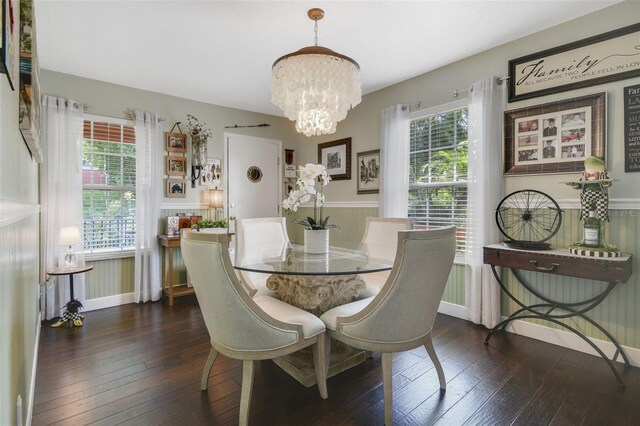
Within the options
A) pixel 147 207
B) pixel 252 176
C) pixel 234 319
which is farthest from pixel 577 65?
pixel 147 207

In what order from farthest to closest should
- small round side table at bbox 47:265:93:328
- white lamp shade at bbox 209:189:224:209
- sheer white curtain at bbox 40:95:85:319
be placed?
white lamp shade at bbox 209:189:224:209 < sheer white curtain at bbox 40:95:85:319 < small round side table at bbox 47:265:93:328

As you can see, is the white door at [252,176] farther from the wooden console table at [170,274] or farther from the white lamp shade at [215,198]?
the wooden console table at [170,274]

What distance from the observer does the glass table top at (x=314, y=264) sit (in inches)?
69.3

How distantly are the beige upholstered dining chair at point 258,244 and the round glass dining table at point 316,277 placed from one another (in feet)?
0.29

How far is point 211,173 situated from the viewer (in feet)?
14.4

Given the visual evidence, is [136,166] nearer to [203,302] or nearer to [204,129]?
[204,129]

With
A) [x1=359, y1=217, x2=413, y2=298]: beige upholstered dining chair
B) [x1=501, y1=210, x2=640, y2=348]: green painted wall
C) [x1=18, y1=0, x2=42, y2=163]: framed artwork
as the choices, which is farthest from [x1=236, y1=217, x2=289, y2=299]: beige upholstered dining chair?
[x1=501, y1=210, x2=640, y2=348]: green painted wall

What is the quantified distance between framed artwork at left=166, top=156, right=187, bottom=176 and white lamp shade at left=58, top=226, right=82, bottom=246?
48.5 inches

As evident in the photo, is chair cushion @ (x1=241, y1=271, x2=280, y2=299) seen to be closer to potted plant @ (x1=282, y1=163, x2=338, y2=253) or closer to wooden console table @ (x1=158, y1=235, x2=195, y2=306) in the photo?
potted plant @ (x1=282, y1=163, x2=338, y2=253)

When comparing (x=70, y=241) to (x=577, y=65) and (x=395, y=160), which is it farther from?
(x=577, y=65)

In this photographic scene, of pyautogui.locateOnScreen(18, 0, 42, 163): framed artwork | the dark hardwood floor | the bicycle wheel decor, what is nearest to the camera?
pyautogui.locateOnScreen(18, 0, 42, 163): framed artwork

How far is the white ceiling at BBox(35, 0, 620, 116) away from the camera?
2.28 meters

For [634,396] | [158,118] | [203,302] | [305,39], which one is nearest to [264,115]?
[158,118]

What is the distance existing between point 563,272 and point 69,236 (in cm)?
430
